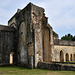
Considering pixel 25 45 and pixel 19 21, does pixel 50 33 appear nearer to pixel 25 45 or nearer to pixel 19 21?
pixel 25 45

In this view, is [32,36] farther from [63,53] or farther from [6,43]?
[63,53]

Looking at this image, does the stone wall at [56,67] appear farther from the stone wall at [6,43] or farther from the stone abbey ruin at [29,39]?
the stone wall at [6,43]

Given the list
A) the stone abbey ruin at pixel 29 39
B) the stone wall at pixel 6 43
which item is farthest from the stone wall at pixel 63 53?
the stone wall at pixel 6 43

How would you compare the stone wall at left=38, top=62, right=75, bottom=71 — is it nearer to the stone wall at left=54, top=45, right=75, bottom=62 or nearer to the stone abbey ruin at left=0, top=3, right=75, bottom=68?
the stone abbey ruin at left=0, top=3, right=75, bottom=68

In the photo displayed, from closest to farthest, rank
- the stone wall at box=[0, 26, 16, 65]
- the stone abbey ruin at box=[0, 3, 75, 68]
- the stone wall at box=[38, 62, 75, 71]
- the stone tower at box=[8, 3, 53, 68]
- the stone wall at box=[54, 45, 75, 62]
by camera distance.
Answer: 1. the stone wall at box=[38, 62, 75, 71]
2. the stone tower at box=[8, 3, 53, 68]
3. the stone abbey ruin at box=[0, 3, 75, 68]
4. the stone wall at box=[0, 26, 16, 65]
5. the stone wall at box=[54, 45, 75, 62]

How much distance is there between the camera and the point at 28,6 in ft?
44.7

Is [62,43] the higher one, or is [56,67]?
[62,43]

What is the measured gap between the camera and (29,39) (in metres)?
13.0

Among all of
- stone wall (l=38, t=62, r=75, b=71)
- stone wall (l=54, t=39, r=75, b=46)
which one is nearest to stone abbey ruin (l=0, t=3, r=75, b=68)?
stone wall (l=38, t=62, r=75, b=71)

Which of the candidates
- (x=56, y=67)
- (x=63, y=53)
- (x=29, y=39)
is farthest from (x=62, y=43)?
(x=56, y=67)

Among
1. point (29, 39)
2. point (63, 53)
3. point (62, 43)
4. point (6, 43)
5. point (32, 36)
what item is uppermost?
point (32, 36)

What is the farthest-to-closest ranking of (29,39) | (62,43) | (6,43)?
1. (62,43)
2. (6,43)
3. (29,39)

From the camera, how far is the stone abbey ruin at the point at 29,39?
41.3 ft

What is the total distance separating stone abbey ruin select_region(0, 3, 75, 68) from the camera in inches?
496
